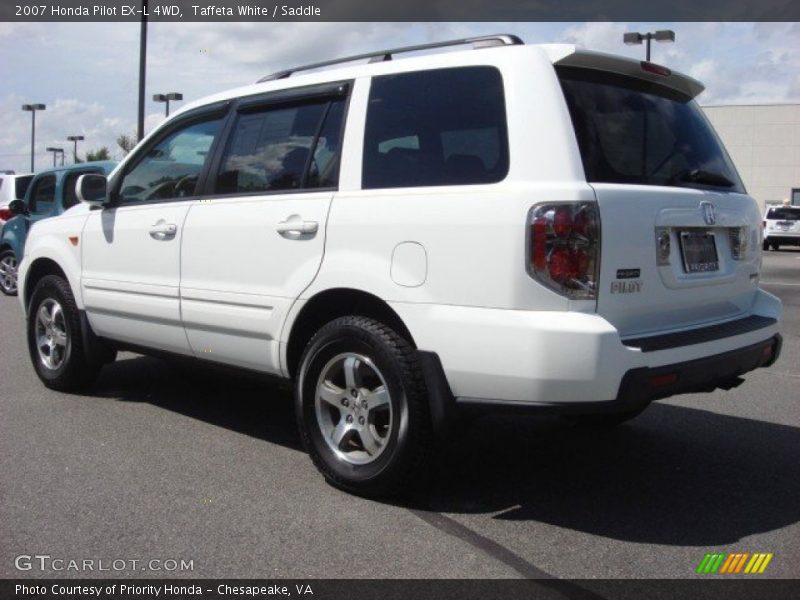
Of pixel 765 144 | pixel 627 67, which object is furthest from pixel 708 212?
pixel 765 144

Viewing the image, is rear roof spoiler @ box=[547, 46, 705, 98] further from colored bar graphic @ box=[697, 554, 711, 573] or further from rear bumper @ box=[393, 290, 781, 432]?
colored bar graphic @ box=[697, 554, 711, 573]

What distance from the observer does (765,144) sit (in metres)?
52.4

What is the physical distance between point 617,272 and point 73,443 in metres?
3.18

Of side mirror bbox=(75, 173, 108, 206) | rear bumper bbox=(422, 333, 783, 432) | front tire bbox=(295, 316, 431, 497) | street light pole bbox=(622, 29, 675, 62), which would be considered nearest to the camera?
rear bumper bbox=(422, 333, 783, 432)

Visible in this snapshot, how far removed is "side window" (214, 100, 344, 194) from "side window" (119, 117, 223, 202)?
27cm

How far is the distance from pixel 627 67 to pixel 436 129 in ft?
3.05

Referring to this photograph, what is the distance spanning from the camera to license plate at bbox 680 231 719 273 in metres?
3.80

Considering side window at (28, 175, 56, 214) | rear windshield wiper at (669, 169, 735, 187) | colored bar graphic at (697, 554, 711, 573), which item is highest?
rear windshield wiper at (669, 169, 735, 187)

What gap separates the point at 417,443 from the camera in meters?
3.72

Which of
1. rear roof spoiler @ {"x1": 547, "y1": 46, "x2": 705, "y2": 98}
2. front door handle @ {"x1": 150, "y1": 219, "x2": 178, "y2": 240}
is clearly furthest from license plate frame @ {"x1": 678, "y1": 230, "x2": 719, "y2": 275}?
front door handle @ {"x1": 150, "y1": 219, "x2": 178, "y2": 240}

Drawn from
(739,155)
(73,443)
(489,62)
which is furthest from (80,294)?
(739,155)

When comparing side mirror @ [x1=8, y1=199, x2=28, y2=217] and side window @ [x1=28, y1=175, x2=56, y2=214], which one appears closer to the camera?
side mirror @ [x1=8, y1=199, x2=28, y2=217]

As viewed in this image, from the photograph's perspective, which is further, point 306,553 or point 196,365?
point 196,365
